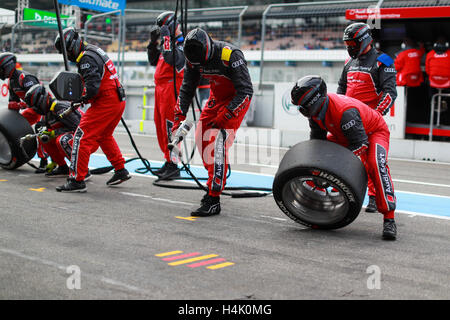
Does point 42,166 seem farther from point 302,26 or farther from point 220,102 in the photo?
point 302,26

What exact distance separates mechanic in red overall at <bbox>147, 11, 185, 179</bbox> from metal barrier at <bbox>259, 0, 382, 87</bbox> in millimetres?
7698

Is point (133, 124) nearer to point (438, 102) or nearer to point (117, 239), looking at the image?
point (438, 102)

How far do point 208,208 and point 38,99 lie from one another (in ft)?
10.2

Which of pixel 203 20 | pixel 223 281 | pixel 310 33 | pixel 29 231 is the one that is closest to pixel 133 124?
pixel 203 20

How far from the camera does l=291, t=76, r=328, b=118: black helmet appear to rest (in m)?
5.10

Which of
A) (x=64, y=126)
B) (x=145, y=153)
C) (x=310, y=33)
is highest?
(x=310, y=33)

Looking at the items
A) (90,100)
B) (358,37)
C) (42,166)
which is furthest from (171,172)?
(358,37)

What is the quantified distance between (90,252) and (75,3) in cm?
1838

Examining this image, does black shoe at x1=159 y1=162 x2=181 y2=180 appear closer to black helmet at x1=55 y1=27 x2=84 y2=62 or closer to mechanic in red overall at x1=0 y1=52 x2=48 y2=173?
black helmet at x1=55 y1=27 x2=84 y2=62

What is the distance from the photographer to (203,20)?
700 inches

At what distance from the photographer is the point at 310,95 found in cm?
509

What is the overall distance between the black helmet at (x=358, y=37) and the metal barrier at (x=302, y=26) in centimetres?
837

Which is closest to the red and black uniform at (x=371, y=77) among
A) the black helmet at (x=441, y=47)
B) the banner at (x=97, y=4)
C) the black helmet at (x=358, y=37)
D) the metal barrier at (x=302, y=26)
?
the black helmet at (x=358, y=37)

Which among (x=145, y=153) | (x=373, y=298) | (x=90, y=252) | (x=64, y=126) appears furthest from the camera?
(x=145, y=153)
